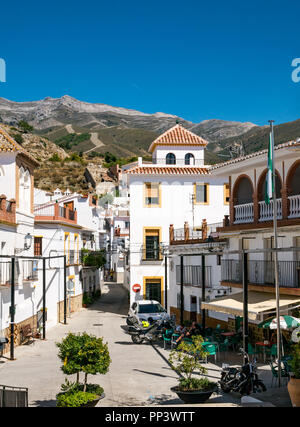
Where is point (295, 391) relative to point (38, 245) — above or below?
below

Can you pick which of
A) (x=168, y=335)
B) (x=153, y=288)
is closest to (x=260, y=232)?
(x=168, y=335)

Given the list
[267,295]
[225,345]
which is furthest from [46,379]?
[267,295]

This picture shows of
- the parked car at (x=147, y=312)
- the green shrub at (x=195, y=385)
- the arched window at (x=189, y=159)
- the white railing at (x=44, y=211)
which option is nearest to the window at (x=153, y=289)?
the parked car at (x=147, y=312)

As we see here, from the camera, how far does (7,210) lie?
88.9 ft

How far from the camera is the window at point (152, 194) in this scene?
4106 centimetres

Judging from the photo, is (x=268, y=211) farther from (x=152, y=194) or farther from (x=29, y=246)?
(x=152, y=194)

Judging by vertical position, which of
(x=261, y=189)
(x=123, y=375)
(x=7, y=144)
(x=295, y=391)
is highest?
(x=7, y=144)

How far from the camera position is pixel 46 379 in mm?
17953

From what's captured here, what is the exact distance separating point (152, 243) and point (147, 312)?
967 cm

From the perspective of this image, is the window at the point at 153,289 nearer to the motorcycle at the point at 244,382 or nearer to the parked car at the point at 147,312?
the parked car at the point at 147,312

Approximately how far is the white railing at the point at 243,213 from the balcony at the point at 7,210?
11.5 metres

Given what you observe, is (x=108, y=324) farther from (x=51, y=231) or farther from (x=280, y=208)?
(x=280, y=208)
